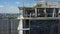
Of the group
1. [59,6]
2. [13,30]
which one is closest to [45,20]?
[59,6]

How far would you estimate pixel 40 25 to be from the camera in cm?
355

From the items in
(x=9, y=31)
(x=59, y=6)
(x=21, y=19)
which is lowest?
(x=9, y=31)

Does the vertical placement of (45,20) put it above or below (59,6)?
below

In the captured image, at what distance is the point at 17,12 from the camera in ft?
11.4

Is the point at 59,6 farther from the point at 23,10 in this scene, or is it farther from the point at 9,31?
the point at 9,31

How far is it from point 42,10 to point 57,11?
1.03 feet

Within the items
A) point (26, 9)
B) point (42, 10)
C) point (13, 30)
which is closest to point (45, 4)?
point (42, 10)

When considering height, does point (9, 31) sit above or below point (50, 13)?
below

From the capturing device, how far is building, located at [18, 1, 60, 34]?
138 inches

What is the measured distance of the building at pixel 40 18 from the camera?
3494 mm

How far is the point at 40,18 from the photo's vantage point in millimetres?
3516

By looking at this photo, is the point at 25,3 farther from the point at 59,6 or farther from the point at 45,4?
the point at 59,6

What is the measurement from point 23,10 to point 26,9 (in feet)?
0.21

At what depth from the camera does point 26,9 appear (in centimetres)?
349
